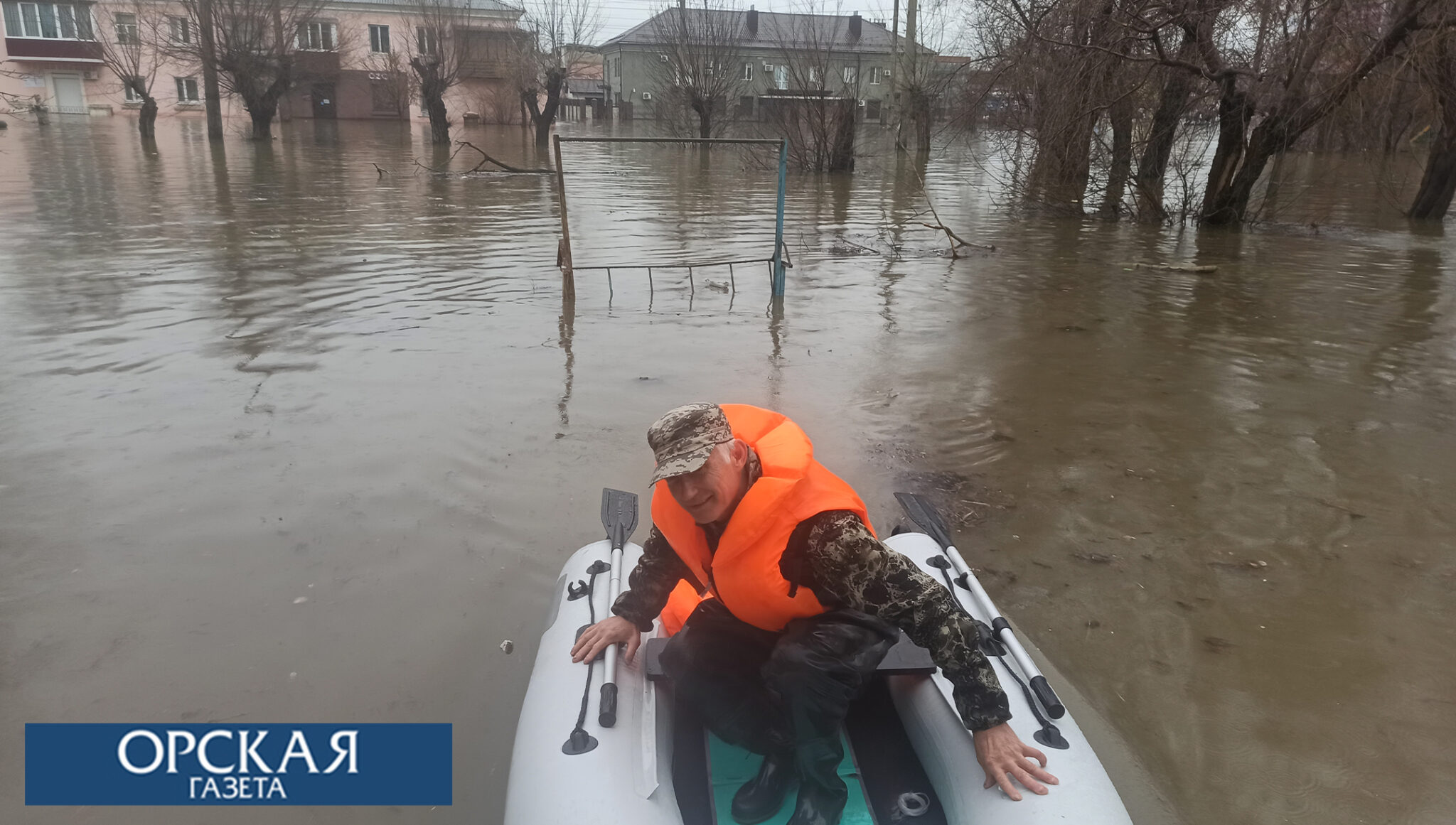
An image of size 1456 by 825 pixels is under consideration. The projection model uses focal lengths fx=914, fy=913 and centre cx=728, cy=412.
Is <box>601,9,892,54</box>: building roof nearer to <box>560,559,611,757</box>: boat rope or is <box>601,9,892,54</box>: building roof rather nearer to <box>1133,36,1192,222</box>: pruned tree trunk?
<box>1133,36,1192,222</box>: pruned tree trunk

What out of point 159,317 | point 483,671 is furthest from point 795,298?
point 483,671

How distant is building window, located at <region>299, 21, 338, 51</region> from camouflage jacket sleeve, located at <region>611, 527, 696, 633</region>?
47.2 meters

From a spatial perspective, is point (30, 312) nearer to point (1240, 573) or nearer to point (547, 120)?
point (1240, 573)

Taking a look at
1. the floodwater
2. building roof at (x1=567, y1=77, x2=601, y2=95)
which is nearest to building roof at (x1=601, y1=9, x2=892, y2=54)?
building roof at (x1=567, y1=77, x2=601, y2=95)

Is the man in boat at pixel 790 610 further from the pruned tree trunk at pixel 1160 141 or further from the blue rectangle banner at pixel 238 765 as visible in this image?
the pruned tree trunk at pixel 1160 141

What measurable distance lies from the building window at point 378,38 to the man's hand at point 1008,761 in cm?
5585

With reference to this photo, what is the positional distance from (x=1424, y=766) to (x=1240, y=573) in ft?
3.77

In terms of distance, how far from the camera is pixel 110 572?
12.7 ft

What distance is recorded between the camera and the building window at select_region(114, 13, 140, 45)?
32.1 metres

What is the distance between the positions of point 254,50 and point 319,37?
15.9 m

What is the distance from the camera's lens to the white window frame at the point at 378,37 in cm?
5034

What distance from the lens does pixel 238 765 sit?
2.93 metres

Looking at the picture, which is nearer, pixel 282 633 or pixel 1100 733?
pixel 1100 733

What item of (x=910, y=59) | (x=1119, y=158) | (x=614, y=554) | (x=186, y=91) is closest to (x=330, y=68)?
(x=186, y=91)
